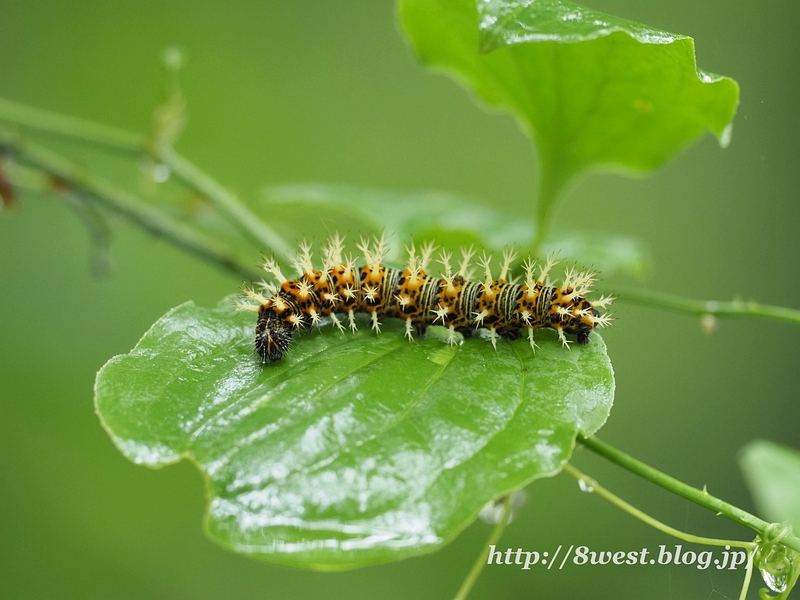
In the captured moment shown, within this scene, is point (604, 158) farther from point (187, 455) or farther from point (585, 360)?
point (187, 455)

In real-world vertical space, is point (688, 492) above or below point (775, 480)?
below

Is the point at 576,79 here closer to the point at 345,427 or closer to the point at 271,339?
the point at 271,339

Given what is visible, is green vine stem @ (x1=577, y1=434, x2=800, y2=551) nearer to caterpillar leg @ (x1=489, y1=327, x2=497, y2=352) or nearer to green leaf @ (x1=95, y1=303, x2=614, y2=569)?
green leaf @ (x1=95, y1=303, x2=614, y2=569)

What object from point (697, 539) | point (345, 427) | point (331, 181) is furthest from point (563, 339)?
point (331, 181)

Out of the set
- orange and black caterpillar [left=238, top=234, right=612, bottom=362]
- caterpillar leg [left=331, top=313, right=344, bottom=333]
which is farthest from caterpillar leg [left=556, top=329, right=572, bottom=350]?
caterpillar leg [left=331, top=313, right=344, bottom=333]

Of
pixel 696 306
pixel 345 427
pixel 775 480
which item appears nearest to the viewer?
pixel 345 427

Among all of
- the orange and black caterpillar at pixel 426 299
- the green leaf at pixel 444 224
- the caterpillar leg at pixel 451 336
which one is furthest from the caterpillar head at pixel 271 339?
the green leaf at pixel 444 224

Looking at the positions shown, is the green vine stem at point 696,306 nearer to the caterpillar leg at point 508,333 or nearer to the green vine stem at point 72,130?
the caterpillar leg at point 508,333
